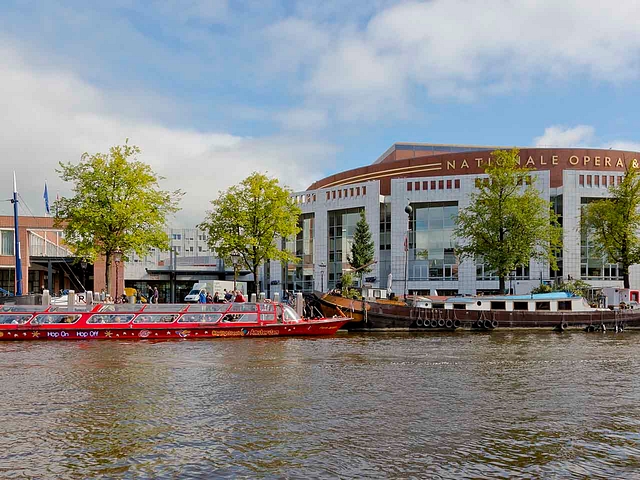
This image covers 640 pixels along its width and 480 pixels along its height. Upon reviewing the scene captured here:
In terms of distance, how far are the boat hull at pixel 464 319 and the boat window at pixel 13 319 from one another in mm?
16862

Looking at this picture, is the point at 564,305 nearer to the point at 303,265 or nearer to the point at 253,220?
the point at 253,220

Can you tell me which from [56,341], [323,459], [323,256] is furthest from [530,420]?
[323,256]

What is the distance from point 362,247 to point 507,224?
91.9 ft

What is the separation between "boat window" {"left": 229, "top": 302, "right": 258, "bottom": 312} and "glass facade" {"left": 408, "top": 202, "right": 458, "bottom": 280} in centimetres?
4229

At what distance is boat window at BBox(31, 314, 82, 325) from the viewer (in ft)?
107

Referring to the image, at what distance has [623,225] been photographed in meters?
51.4

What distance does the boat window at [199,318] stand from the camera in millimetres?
33500

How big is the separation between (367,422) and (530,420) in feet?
11.1

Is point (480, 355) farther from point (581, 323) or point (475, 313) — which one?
point (581, 323)

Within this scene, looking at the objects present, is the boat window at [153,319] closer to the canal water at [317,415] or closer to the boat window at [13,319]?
the boat window at [13,319]

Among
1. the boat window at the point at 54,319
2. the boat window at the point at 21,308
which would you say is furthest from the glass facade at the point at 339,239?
the boat window at the point at 21,308

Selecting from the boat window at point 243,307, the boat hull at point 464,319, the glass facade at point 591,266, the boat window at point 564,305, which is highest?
the glass facade at point 591,266

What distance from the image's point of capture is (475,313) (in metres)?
40.9

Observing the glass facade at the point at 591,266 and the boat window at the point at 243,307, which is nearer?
the boat window at the point at 243,307
